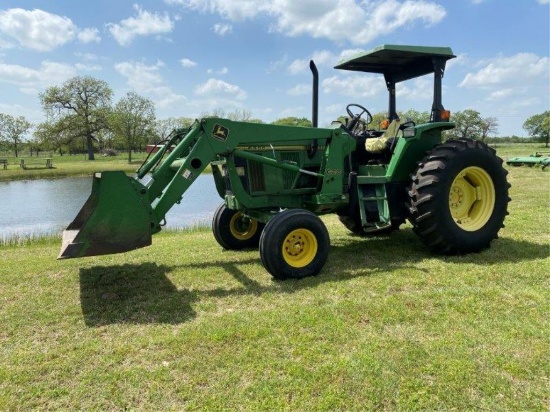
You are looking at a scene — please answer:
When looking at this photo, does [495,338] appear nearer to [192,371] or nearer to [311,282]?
[311,282]

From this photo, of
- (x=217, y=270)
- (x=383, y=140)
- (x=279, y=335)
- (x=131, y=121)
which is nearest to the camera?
(x=279, y=335)

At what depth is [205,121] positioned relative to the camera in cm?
515

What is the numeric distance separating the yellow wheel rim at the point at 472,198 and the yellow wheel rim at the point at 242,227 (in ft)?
9.65

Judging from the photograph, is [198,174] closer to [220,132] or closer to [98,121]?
[220,132]

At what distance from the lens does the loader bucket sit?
4.44 m

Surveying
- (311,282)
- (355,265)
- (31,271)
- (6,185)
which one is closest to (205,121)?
(311,282)

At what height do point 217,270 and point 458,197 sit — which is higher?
point 458,197

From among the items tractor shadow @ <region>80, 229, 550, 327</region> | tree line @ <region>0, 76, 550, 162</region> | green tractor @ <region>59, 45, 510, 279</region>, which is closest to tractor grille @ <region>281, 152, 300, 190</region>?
green tractor @ <region>59, 45, 510, 279</region>

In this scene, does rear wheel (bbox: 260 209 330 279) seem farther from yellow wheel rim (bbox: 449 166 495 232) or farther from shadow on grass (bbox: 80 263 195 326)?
yellow wheel rim (bbox: 449 166 495 232)

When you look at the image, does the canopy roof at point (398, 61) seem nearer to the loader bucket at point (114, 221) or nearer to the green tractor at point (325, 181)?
the green tractor at point (325, 181)

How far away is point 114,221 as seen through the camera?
458cm

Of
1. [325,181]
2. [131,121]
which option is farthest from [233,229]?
[131,121]

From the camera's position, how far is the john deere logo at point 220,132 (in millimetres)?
5215

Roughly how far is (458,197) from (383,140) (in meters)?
1.36
